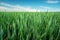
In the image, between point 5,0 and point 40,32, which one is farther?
point 5,0

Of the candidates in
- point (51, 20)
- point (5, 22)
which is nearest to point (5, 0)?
point (5, 22)

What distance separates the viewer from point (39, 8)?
0.91 m

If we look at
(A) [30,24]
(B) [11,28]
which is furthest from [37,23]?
(B) [11,28]

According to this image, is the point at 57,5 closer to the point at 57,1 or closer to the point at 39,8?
the point at 57,1

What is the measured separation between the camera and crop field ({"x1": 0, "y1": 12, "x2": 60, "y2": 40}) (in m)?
0.85

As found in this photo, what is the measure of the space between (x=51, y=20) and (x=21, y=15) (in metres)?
0.22

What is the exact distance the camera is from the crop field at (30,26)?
2.77 feet

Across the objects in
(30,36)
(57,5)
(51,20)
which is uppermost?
(57,5)

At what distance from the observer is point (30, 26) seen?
34.1 inches

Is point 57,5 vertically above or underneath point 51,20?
above

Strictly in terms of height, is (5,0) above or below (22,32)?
above

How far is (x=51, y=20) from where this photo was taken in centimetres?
88

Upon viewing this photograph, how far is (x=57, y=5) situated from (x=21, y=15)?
268 mm

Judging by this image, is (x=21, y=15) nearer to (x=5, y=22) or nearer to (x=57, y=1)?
(x=5, y=22)
